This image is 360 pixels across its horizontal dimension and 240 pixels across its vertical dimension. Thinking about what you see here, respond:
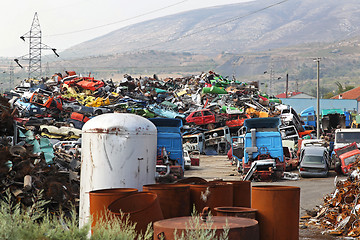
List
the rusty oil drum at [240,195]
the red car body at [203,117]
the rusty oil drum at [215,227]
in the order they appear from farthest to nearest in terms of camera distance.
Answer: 1. the red car body at [203,117]
2. the rusty oil drum at [240,195]
3. the rusty oil drum at [215,227]

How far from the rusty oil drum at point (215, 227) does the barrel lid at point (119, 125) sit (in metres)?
2.78

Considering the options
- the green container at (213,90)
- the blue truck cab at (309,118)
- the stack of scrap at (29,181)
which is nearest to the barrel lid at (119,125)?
the stack of scrap at (29,181)

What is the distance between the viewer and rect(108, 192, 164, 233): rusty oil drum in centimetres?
685

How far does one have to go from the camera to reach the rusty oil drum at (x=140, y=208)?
685 centimetres

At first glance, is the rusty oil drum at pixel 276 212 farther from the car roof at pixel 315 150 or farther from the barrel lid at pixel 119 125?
the car roof at pixel 315 150

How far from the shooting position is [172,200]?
7617mm

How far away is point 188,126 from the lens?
1549 inches

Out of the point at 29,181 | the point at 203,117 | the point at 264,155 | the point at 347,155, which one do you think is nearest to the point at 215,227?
the point at 29,181

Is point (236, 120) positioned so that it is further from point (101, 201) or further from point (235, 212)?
point (101, 201)

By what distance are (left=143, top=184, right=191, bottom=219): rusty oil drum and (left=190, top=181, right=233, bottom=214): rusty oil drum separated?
0.25 m

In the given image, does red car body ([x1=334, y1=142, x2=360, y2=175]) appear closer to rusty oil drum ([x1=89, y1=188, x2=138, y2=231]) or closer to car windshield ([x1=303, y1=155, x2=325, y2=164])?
car windshield ([x1=303, y1=155, x2=325, y2=164])

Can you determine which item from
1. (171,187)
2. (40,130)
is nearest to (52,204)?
(171,187)

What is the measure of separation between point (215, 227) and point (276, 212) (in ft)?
5.85

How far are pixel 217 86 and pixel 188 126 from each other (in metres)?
11.7
